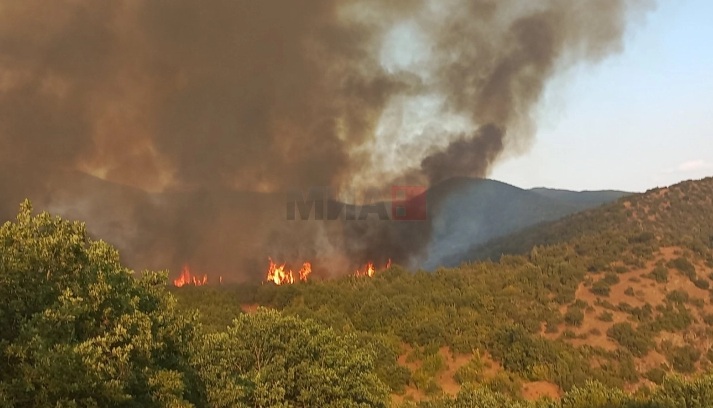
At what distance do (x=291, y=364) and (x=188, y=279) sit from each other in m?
62.0

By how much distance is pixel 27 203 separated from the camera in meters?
13.2

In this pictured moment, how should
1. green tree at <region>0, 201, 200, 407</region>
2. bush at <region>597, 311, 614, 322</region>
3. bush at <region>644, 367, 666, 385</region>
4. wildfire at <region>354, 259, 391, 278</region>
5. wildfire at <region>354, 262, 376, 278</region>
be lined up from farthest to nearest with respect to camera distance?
wildfire at <region>354, 262, 376, 278</region> < wildfire at <region>354, 259, 391, 278</region> < bush at <region>597, 311, 614, 322</region> < bush at <region>644, 367, 666, 385</region> < green tree at <region>0, 201, 200, 407</region>

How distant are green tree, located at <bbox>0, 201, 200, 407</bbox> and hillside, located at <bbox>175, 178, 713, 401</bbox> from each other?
29.7 m

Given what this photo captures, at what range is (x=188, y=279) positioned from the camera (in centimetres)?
8012

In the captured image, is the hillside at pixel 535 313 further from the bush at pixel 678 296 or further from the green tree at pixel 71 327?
the green tree at pixel 71 327

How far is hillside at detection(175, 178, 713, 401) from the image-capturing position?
43.0 m

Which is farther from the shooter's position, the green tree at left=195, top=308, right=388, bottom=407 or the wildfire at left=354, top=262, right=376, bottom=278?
the wildfire at left=354, top=262, right=376, bottom=278

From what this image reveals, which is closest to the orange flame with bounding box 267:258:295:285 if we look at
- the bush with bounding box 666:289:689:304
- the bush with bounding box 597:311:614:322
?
the bush with bounding box 597:311:614:322

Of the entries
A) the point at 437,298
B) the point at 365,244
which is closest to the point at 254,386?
the point at 437,298

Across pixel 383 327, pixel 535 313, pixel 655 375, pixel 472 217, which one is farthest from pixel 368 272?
pixel 472 217

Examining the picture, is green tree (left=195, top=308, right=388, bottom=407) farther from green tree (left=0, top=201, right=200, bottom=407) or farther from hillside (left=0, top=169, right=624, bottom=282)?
hillside (left=0, top=169, right=624, bottom=282)

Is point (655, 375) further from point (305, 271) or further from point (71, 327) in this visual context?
point (305, 271)

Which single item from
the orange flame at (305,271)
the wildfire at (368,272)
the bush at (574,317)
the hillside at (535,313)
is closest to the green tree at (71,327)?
the hillside at (535,313)

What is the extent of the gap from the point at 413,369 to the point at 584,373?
14.0m
